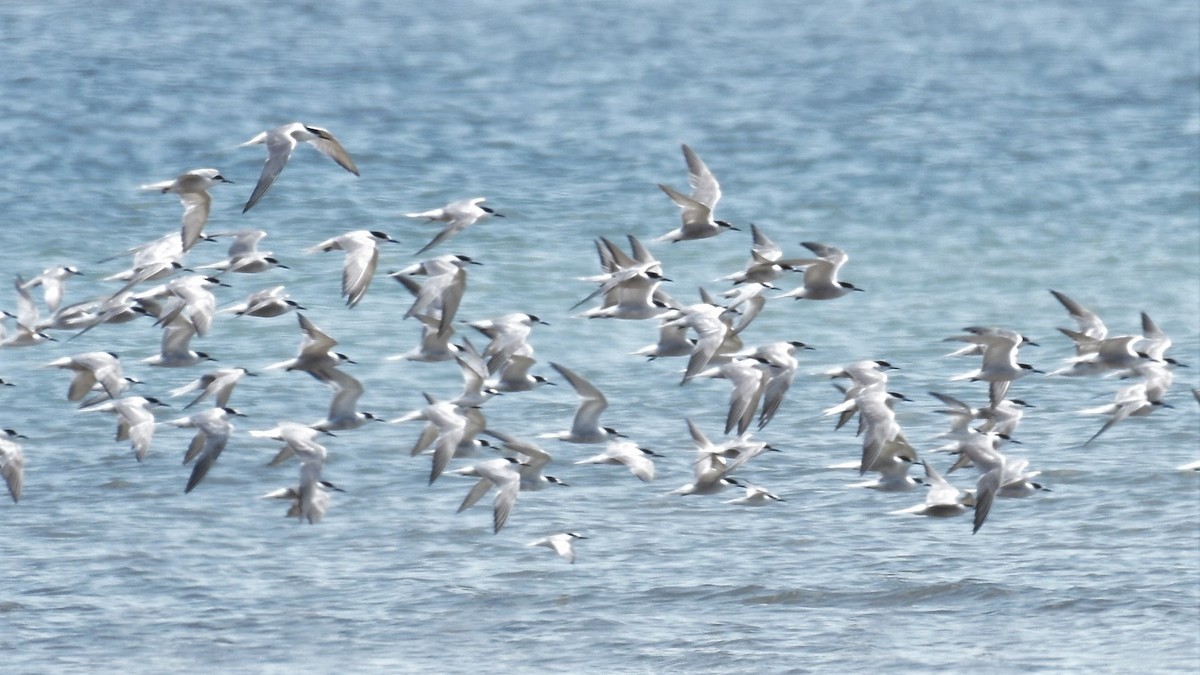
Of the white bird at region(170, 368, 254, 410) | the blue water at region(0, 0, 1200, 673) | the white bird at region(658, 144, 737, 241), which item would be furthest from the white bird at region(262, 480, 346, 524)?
the white bird at region(658, 144, 737, 241)

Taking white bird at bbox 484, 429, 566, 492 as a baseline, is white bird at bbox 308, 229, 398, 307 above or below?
above

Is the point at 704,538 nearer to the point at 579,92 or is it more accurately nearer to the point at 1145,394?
the point at 1145,394

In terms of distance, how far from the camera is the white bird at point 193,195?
15211mm

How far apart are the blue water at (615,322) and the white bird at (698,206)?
2852 mm

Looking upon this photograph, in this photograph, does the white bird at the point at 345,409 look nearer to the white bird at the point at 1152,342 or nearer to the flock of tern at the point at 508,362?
the flock of tern at the point at 508,362

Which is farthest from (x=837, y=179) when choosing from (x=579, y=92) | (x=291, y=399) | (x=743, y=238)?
(x=291, y=399)

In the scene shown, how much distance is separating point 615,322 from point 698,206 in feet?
26.8

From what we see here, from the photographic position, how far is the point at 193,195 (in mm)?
15539

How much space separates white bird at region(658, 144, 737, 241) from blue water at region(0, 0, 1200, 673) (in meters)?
2.85

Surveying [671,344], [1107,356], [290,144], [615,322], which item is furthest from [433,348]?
[615,322]

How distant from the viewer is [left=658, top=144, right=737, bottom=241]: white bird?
16.0 meters

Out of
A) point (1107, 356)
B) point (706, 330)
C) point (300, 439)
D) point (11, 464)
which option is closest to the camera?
point (300, 439)

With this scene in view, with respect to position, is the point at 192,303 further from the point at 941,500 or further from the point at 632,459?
the point at 941,500

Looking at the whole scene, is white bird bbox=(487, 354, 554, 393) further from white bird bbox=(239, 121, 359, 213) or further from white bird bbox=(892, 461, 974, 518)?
white bird bbox=(892, 461, 974, 518)
